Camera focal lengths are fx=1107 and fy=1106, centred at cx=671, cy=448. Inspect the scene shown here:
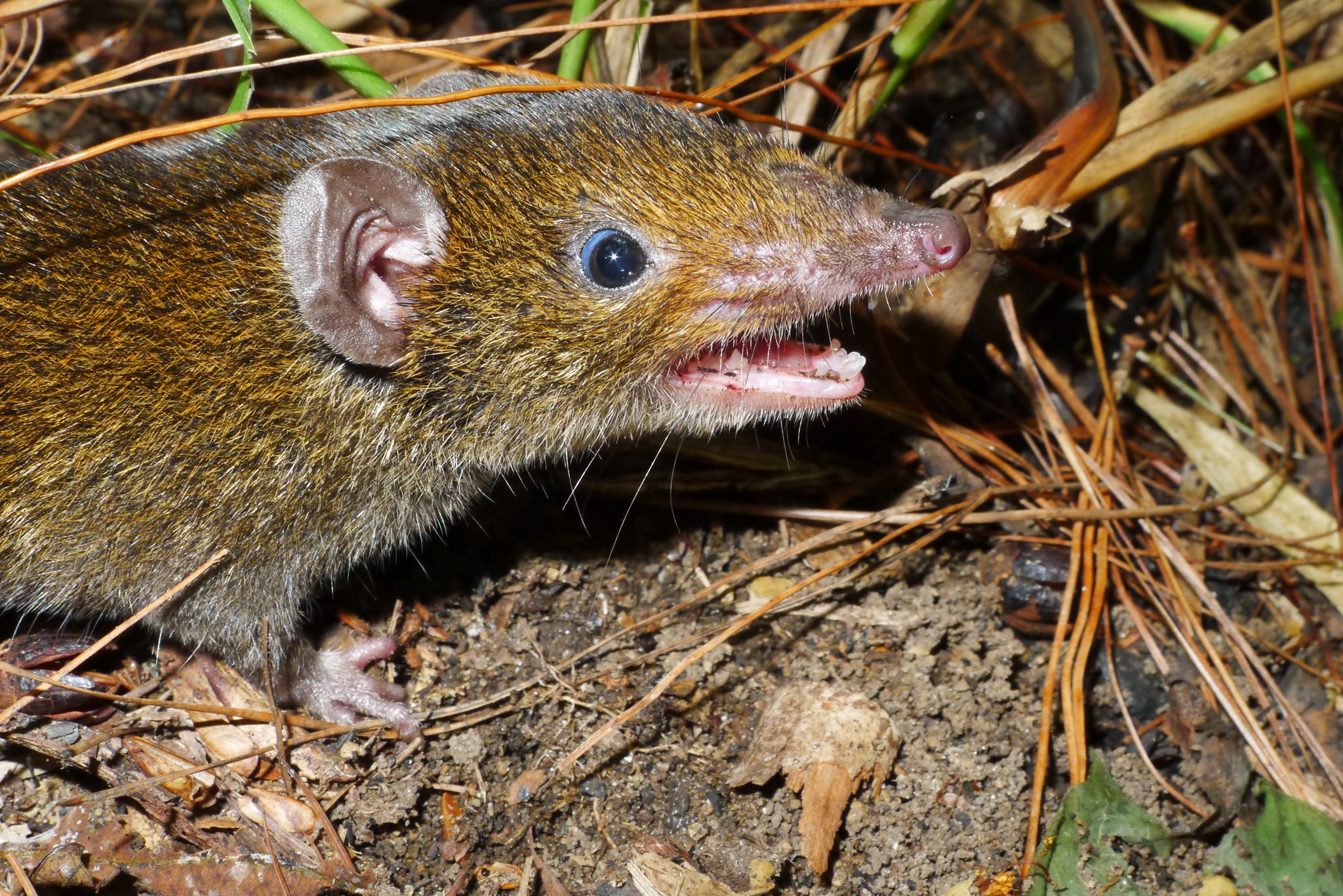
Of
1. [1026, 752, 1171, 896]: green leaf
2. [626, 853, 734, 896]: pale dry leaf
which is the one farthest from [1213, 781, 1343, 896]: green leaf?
[626, 853, 734, 896]: pale dry leaf

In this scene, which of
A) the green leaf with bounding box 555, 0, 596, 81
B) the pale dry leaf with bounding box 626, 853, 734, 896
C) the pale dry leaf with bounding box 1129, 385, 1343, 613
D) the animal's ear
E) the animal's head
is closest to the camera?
the animal's ear

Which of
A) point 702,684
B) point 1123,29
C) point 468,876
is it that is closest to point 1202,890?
point 702,684

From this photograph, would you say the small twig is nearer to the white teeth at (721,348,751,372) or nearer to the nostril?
the white teeth at (721,348,751,372)

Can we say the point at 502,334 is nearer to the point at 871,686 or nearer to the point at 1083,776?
the point at 871,686

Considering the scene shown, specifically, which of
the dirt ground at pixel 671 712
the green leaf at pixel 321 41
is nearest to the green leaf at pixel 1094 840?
the dirt ground at pixel 671 712

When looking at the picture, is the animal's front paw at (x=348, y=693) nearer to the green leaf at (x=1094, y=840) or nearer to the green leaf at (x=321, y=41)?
the green leaf at (x=321, y=41)

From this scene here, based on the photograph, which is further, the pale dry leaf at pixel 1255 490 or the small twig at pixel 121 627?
the pale dry leaf at pixel 1255 490

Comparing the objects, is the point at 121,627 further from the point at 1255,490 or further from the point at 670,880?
the point at 1255,490
